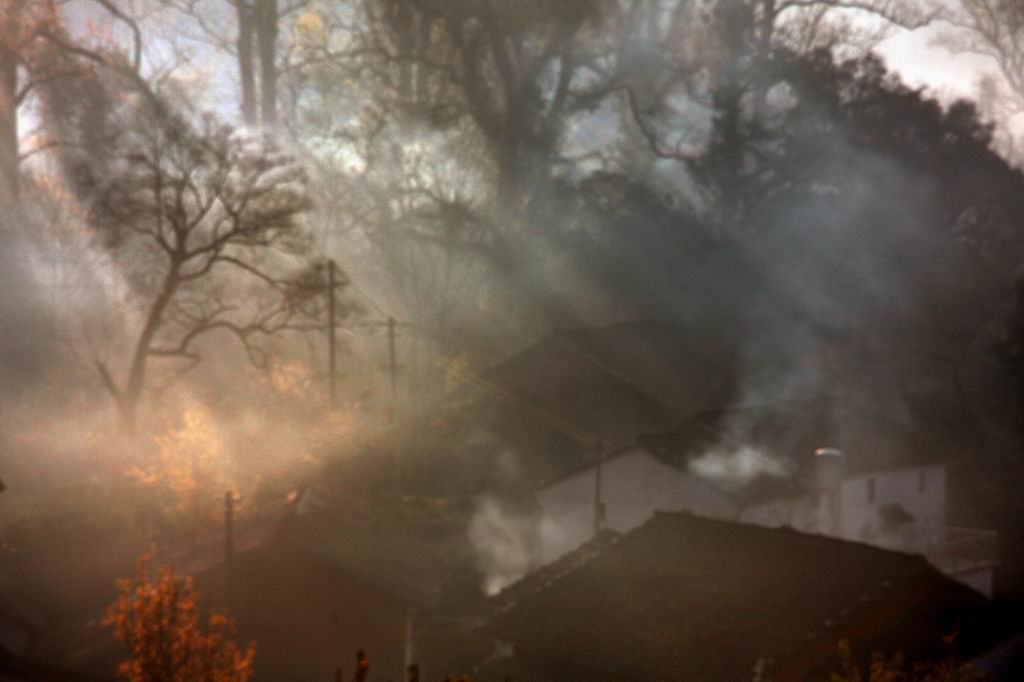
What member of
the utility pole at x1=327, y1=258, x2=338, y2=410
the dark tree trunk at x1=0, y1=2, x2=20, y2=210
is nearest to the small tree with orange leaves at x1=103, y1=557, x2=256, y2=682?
the utility pole at x1=327, y1=258, x2=338, y2=410

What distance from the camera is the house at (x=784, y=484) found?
26.3 meters

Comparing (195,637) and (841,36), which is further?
(841,36)

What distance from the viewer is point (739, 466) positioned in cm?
2742

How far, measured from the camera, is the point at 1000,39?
117ft

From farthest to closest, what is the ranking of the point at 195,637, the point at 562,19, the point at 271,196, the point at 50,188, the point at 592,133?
the point at 592,133
the point at 562,19
the point at 50,188
the point at 271,196
the point at 195,637

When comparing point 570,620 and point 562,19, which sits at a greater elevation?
point 562,19

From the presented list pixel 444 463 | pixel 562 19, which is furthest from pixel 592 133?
pixel 444 463

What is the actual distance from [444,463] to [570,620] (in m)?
15.6

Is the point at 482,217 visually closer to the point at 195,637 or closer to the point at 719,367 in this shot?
the point at 719,367

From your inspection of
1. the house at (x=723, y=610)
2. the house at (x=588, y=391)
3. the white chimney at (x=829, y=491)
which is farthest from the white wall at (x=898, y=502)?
the house at (x=723, y=610)

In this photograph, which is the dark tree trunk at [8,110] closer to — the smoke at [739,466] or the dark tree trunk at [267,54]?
the dark tree trunk at [267,54]

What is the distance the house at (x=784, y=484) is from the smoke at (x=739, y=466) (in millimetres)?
30

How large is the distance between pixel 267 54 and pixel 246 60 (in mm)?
708

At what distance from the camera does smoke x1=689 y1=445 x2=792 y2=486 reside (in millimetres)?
26750
